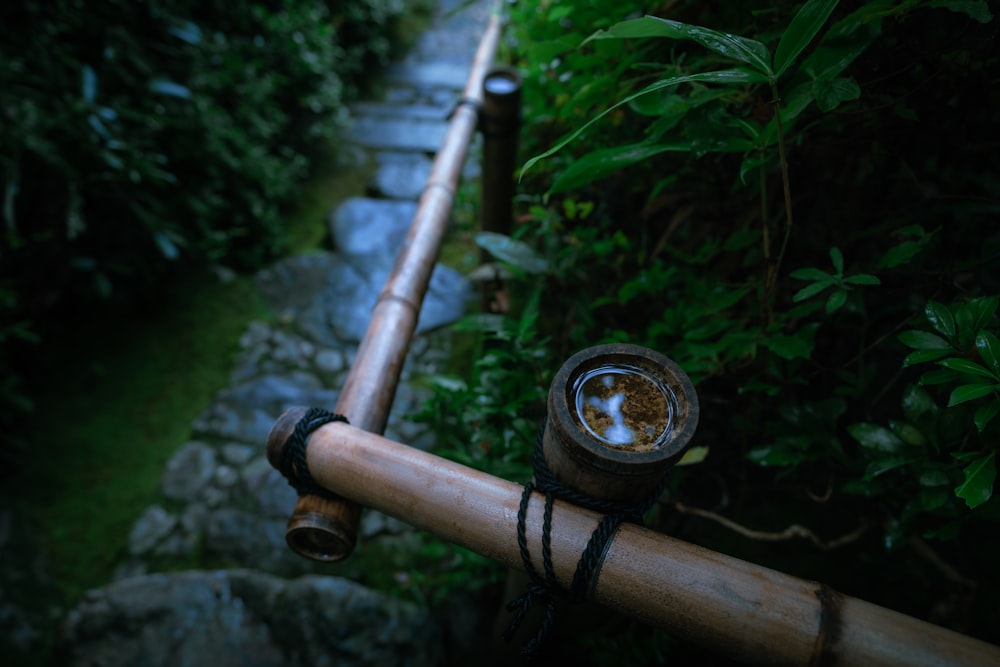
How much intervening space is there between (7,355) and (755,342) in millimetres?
3522

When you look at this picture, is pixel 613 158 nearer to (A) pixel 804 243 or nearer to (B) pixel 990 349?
(B) pixel 990 349

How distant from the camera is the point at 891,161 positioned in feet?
5.44

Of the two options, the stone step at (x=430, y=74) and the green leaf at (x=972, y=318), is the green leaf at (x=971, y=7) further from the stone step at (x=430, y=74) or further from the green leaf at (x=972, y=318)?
the stone step at (x=430, y=74)

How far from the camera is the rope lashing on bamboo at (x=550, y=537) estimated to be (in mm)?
952

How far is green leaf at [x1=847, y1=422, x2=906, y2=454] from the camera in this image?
3.96 ft

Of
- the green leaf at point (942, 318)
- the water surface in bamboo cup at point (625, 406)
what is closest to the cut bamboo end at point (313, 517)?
the water surface in bamboo cup at point (625, 406)

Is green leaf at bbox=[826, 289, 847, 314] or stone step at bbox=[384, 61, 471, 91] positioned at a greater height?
stone step at bbox=[384, 61, 471, 91]

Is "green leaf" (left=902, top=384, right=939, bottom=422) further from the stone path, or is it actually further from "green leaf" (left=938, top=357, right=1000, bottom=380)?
the stone path

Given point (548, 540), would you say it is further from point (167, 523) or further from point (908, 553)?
point (167, 523)

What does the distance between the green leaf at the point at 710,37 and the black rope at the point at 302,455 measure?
38.7 inches

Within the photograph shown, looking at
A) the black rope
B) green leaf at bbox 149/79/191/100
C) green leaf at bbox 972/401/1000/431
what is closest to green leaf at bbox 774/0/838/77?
green leaf at bbox 972/401/1000/431

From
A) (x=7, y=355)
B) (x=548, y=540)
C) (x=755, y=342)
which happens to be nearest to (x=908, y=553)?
(x=755, y=342)

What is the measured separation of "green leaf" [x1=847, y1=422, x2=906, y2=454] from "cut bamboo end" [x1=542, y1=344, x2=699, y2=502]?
603 millimetres

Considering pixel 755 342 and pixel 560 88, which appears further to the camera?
pixel 560 88
